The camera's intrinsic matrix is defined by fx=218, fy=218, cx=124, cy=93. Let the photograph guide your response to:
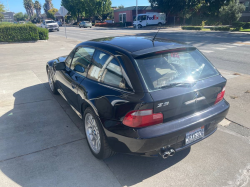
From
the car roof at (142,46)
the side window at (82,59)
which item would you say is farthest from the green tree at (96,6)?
the car roof at (142,46)

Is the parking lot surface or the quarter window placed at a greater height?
the quarter window

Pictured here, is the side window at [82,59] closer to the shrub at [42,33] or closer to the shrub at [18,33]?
the shrub at [18,33]

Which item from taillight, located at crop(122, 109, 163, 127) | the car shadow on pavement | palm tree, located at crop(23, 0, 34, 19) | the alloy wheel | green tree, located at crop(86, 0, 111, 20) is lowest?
the car shadow on pavement

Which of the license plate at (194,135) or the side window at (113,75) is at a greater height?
the side window at (113,75)

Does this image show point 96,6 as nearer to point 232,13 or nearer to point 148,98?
point 232,13

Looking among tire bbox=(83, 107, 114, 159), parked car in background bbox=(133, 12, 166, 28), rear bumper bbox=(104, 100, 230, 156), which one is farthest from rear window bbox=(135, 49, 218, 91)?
parked car in background bbox=(133, 12, 166, 28)

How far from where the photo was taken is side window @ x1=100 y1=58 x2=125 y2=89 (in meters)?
2.81

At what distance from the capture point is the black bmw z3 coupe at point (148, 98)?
256 cm

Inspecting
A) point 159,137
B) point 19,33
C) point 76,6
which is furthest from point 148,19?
→ point 159,137

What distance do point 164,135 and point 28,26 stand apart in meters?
19.1

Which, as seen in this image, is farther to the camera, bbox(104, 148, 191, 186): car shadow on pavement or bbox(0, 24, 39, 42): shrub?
bbox(0, 24, 39, 42): shrub

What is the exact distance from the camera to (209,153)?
10.7 feet

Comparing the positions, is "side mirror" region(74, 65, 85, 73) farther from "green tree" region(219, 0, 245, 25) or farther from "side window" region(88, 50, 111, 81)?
"green tree" region(219, 0, 245, 25)

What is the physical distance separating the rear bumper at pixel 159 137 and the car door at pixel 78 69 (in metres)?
1.22
